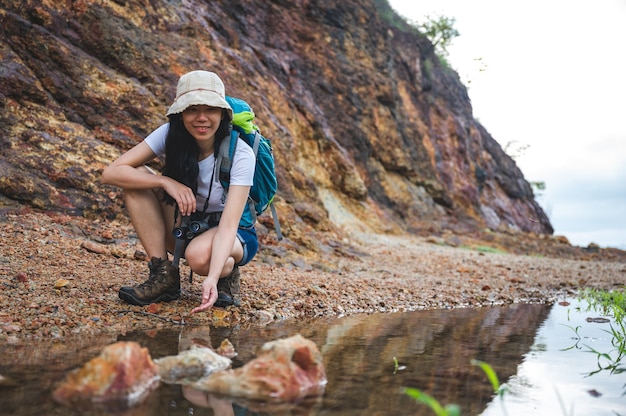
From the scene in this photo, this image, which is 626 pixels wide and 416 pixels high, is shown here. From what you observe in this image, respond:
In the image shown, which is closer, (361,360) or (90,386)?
(90,386)

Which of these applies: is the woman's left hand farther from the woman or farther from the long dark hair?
the long dark hair

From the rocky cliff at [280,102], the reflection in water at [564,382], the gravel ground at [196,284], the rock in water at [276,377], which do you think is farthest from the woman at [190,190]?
the rocky cliff at [280,102]

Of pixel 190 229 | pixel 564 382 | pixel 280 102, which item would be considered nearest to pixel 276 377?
pixel 564 382

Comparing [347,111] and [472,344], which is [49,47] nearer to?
[472,344]

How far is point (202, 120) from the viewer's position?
11.4 feet

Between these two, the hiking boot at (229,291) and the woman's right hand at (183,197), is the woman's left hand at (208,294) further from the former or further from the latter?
the hiking boot at (229,291)

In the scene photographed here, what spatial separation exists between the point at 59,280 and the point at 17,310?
1.97 ft

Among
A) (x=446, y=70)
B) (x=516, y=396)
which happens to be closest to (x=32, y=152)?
(x=516, y=396)

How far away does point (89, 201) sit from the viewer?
6.46 m

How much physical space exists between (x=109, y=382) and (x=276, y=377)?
22.6 inches

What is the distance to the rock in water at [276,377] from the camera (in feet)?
6.58

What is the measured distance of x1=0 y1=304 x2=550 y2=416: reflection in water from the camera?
75.9 inches

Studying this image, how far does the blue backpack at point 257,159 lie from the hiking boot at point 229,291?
1.38 feet

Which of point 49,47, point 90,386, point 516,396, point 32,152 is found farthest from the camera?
point 49,47
